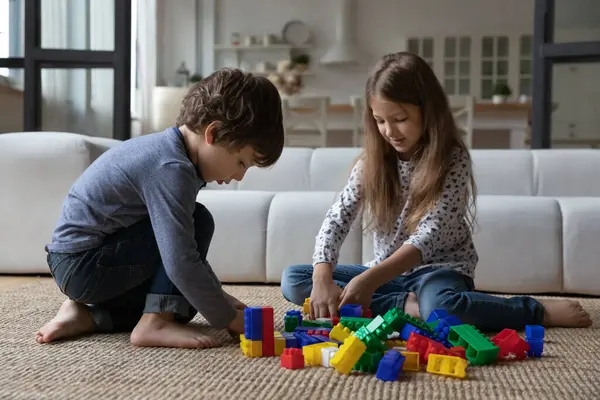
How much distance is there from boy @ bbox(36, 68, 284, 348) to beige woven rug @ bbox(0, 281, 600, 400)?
6 cm

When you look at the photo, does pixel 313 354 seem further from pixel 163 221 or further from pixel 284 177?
pixel 284 177

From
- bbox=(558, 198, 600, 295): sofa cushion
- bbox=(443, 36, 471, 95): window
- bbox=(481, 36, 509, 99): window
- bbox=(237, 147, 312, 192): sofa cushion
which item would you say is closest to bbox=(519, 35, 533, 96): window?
bbox=(481, 36, 509, 99): window

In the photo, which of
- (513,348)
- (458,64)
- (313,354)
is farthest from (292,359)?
(458,64)

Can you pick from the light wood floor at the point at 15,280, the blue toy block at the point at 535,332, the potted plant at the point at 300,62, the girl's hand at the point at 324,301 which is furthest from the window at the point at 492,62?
the blue toy block at the point at 535,332

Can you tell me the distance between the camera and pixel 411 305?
63.7 inches

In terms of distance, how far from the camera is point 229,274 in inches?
89.7

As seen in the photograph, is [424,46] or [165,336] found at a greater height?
[424,46]

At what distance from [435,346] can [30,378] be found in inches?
23.3

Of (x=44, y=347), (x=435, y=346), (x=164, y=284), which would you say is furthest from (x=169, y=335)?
(x=435, y=346)

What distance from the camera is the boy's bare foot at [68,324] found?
136 centimetres

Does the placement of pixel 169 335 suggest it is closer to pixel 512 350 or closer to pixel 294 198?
pixel 512 350

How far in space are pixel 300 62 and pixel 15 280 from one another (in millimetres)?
5494

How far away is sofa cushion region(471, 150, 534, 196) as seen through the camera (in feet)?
8.40

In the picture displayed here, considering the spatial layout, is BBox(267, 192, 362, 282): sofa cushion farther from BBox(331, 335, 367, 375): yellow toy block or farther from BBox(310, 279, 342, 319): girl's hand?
BBox(331, 335, 367, 375): yellow toy block
